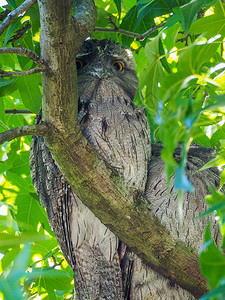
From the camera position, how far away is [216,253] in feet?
2.66

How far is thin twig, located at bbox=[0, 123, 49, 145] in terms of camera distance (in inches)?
63.9

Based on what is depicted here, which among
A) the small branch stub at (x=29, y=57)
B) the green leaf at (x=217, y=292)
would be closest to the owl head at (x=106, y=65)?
the small branch stub at (x=29, y=57)

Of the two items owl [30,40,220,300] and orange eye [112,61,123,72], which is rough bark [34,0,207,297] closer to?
owl [30,40,220,300]

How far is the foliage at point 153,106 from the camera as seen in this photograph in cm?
87

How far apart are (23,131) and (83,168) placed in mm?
290

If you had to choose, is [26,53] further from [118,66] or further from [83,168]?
[118,66]

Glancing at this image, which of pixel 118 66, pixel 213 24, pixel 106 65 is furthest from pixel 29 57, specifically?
pixel 118 66

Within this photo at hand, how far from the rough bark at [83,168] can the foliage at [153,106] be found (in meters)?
0.20

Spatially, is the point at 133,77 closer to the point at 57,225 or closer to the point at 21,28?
the point at 21,28

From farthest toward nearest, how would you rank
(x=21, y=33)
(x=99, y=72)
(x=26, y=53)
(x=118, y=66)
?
(x=118, y=66), (x=99, y=72), (x=21, y=33), (x=26, y=53)

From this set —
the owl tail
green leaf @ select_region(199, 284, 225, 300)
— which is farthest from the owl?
green leaf @ select_region(199, 284, 225, 300)

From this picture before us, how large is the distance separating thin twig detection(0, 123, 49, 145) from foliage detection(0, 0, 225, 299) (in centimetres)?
26

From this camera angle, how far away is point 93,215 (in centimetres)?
223

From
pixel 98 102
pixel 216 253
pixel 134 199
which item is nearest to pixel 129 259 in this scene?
pixel 134 199
